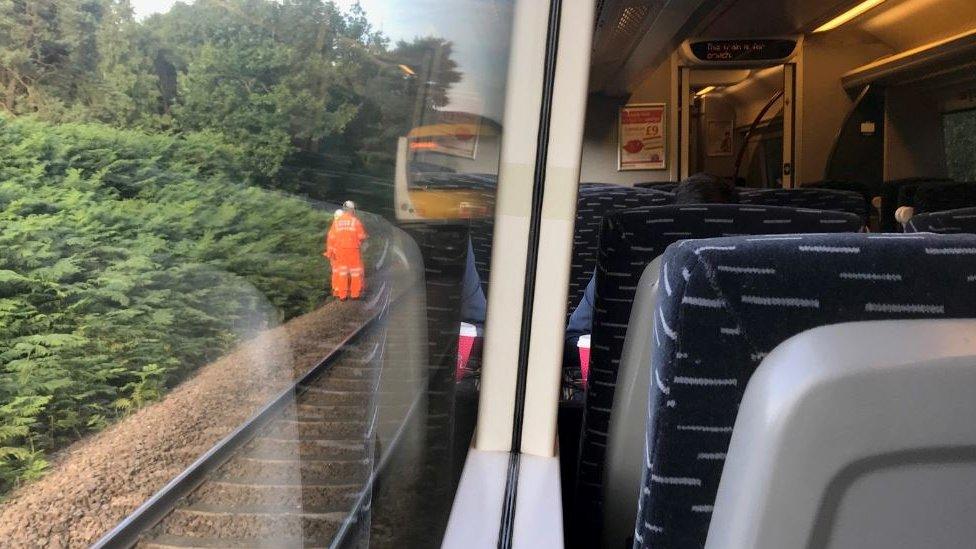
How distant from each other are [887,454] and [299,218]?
0.79 m

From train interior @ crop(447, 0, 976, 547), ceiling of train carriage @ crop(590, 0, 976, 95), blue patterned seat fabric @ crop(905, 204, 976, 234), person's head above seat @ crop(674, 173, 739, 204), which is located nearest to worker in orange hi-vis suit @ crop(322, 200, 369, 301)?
train interior @ crop(447, 0, 976, 547)

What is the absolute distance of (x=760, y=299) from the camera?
790 millimetres

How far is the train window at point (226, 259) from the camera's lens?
0.63 metres

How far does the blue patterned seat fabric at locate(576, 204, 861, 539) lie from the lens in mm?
1646

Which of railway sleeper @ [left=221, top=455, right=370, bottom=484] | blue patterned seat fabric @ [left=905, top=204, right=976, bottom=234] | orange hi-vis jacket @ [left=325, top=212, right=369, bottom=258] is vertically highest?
blue patterned seat fabric @ [left=905, top=204, right=976, bottom=234]

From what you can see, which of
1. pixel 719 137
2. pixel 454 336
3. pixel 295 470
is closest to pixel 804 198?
pixel 454 336

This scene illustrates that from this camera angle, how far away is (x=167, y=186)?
80cm

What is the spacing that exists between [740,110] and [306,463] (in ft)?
39.0

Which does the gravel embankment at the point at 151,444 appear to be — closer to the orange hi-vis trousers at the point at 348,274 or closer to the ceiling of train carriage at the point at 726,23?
the orange hi-vis trousers at the point at 348,274

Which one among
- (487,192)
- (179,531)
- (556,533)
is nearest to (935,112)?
(487,192)

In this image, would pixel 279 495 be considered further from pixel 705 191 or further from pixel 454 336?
pixel 705 191

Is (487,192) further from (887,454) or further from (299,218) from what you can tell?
(887,454)

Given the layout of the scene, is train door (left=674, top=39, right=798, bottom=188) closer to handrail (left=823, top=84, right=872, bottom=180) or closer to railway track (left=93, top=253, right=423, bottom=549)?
handrail (left=823, top=84, right=872, bottom=180)

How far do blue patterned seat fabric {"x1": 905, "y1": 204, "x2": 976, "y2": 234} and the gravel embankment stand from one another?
5.83 feet
